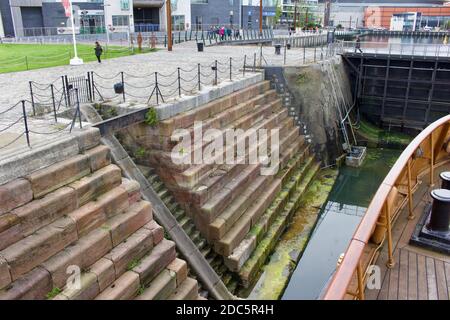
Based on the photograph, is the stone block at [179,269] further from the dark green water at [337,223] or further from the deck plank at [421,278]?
the deck plank at [421,278]

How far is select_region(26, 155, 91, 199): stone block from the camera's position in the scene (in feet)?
21.0

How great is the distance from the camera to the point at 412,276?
474 centimetres

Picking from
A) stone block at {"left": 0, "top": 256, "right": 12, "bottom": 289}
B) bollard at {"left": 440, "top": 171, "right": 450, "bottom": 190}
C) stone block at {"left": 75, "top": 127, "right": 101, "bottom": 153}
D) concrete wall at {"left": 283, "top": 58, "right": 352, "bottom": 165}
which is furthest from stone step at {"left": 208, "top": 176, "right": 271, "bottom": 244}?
concrete wall at {"left": 283, "top": 58, "right": 352, "bottom": 165}

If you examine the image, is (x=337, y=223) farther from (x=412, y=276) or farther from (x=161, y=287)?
(x=412, y=276)

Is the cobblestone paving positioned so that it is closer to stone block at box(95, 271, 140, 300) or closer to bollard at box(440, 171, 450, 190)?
stone block at box(95, 271, 140, 300)

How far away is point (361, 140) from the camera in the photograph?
1930 cm

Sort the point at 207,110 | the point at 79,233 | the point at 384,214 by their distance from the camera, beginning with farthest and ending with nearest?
the point at 207,110, the point at 79,233, the point at 384,214

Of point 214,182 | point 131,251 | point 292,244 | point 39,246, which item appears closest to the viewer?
point 39,246

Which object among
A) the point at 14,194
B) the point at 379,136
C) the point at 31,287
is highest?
the point at 14,194

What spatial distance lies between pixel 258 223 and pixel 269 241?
0.54m

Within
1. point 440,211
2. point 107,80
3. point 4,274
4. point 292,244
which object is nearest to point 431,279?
point 440,211

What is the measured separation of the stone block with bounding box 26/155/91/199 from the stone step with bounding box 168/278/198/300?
268 cm

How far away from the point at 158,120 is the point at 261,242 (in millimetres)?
3982
